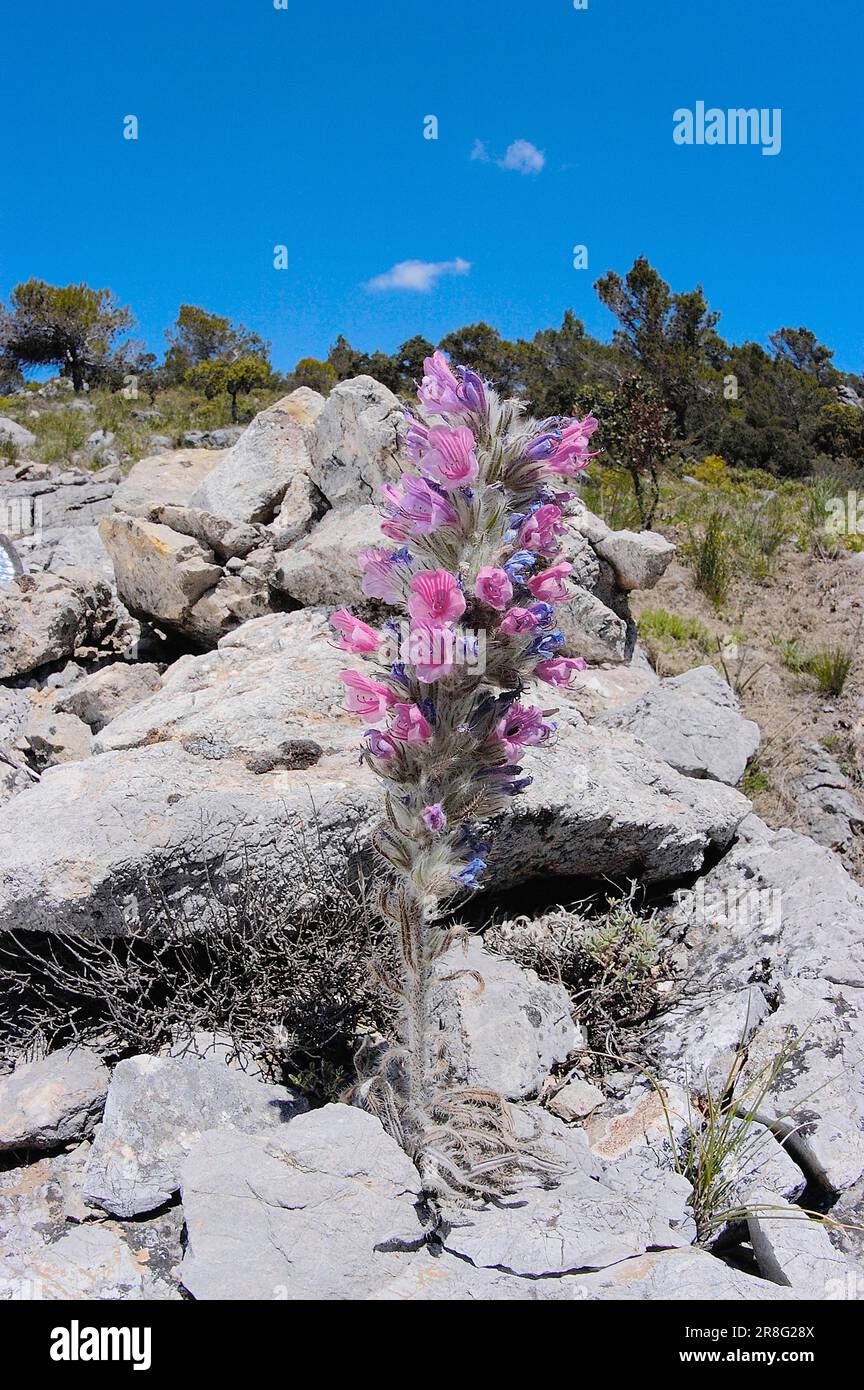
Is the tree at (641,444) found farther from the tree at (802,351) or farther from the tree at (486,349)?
the tree at (802,351)

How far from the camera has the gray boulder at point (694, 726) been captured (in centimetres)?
469

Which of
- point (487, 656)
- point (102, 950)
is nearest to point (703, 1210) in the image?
point (487, 656)

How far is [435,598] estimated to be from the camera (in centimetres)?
230

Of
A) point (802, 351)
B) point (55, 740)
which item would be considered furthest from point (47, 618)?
point (802, 351)

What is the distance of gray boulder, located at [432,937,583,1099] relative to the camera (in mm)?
3152

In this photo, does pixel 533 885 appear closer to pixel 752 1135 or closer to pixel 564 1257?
pixel 752 1135

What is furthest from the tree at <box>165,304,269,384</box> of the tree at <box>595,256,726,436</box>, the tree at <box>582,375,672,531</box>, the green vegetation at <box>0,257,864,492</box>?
the tree at <box>582,375,672,531</box>

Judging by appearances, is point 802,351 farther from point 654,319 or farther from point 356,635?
point 356,635

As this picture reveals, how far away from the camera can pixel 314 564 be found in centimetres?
520

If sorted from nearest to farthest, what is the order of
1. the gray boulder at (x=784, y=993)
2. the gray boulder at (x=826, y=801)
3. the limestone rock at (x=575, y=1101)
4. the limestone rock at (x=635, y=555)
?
the gray boulder at (x=784, y=993), the limestone rock at (x=575, y=1101), the gray boulder at (x=826, y=801), the limestone rock at (x=635, y=555)

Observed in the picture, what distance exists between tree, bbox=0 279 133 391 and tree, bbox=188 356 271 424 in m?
4.38

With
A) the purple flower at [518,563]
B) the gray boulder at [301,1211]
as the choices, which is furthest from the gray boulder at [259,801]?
the purple flower at [518,563]

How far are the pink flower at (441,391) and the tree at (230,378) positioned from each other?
23.0 metres

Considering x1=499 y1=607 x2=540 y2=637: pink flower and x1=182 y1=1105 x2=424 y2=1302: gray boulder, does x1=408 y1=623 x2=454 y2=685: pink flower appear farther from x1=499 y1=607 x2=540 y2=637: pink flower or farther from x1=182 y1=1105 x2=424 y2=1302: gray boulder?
x1=182 y1=1105 x2=424 y2=1302: gray boulder
